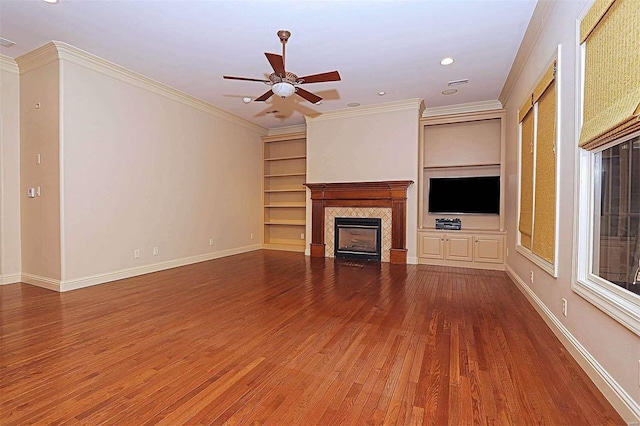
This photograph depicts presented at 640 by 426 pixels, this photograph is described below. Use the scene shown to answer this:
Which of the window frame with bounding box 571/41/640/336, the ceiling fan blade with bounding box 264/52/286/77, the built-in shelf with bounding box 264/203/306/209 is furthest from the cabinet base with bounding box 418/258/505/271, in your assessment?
the ceiling fan blade with bounding box 264/52/286/77

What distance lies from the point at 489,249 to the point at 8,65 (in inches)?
319

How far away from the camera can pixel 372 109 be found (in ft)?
21.1

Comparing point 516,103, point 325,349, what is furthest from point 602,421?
point 516,103

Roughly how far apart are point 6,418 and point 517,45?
573 cm

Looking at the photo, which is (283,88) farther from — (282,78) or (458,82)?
(458,82)

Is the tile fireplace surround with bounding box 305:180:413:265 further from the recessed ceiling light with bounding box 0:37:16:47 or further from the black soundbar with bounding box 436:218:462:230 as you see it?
the recessed ceiling light with bounding box 0:37:16:47

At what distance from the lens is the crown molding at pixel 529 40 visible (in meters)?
3.03

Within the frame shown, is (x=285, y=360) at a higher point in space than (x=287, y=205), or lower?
lower

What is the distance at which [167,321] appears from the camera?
10.0ft

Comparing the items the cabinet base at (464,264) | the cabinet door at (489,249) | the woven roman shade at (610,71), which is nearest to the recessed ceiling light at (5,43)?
the woven roman shade at (610,71)

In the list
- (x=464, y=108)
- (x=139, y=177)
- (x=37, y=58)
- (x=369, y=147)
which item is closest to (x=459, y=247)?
(x=369, y=147)

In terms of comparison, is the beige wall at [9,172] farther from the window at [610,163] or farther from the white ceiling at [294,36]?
the window at [610,163]

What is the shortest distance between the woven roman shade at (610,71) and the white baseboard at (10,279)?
6.88m

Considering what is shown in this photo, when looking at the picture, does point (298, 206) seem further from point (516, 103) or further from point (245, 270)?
point (516, 103)
